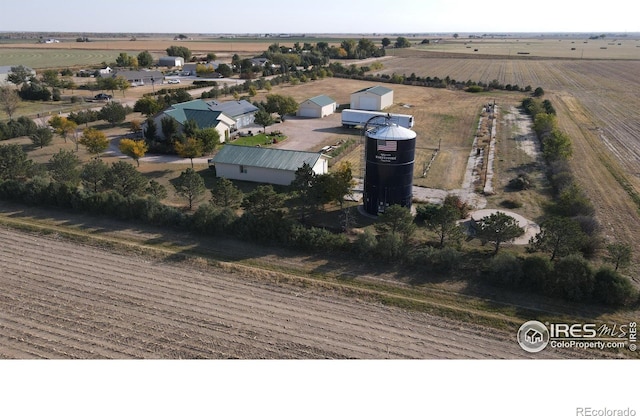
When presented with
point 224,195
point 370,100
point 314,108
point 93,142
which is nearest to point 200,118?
point 93,142

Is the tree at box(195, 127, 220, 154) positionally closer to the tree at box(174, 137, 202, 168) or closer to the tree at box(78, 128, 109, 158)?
the tree at box(174, 137, 202, 168)

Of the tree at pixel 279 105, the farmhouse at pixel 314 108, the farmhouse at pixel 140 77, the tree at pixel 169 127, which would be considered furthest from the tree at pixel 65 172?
the farmhouse at pixel 140 77

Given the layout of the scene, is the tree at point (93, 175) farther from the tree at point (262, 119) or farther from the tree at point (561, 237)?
the tree at point (561, 237)

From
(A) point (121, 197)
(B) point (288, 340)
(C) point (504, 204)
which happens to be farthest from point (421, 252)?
(A) point (121, 197)

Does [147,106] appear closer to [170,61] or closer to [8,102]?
[8,102]

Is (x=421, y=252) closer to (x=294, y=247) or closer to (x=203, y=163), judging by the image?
(x=294, y=247)

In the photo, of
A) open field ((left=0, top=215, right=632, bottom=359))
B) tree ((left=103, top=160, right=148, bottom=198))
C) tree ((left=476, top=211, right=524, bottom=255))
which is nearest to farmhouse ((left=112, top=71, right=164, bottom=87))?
tree ((left=103, top=160, right=148, bottom=198))
